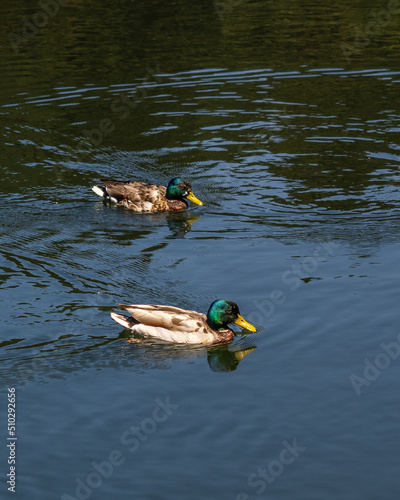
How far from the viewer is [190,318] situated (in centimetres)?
1319

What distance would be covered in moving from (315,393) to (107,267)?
529 centimetres

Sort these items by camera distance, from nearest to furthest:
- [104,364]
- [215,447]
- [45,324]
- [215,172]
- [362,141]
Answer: [215,447], [104,364], [45,324], [215,172], [362,141]

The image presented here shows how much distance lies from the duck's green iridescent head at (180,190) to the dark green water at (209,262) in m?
0.31

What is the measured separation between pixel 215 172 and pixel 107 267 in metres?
5.61

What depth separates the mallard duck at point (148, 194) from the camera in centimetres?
1864

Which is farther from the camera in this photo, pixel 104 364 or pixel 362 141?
pixel 362 141

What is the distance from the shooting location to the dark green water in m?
10.3

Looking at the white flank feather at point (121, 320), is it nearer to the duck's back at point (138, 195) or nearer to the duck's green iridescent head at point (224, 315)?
the duck's green iridescent head at point (224, 315)

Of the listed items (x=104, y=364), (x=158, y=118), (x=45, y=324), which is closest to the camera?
(x=104, y=364)

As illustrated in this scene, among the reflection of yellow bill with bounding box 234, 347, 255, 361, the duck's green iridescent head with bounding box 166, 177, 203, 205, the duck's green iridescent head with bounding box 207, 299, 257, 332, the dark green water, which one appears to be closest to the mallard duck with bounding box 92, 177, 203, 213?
the duck's green iridescent head with bounding box 166, 177, 203, 205

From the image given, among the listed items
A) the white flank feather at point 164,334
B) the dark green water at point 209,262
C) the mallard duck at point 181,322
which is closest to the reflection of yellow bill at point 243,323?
the mallard duck at point 181,322

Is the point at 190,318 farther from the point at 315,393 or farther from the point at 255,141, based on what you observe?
the point at 255,141

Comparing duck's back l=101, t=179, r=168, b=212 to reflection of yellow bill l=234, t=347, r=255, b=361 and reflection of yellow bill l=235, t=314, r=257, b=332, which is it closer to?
reflection of yellow bill l=235, t=314, r=257, b=332

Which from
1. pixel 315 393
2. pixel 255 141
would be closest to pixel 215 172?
pixel 255 141
